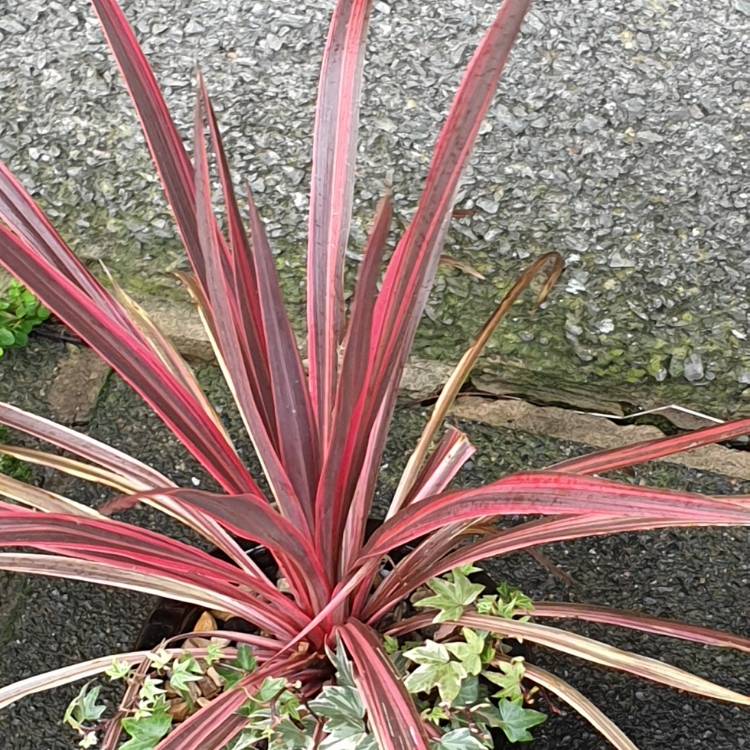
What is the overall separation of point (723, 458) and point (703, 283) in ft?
0.88

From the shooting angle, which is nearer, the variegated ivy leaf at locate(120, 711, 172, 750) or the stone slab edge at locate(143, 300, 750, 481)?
the variegated ivy leaf at locate(120, 711, 172, 750)

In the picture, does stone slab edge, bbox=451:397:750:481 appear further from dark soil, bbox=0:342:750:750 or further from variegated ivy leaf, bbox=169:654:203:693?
variegated ivy leaf, bbox=169:654:203:693

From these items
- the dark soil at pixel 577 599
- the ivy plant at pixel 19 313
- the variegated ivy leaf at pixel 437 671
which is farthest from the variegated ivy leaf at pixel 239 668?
the ivy plant at pixel 19 313

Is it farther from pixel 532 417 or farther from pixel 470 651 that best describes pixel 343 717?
pixel 532 417

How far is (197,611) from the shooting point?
1120 millimetres

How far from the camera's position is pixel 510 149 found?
1.64 m

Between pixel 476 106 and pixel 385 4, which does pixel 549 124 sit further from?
pixel 476 106

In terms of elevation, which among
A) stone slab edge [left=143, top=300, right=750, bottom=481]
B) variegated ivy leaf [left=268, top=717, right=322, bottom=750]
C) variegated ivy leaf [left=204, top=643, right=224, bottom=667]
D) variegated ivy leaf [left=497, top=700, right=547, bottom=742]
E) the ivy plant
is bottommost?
variegated ivy leaf [left=268, top=717, right=322, bottom=750]

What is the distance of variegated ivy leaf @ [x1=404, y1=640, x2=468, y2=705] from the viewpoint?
2.98 feet

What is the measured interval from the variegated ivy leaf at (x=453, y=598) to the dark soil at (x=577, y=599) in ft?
1.30

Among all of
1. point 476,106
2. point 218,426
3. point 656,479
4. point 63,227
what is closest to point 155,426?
point 63,227

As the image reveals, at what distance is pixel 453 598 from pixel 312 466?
190 millimetres

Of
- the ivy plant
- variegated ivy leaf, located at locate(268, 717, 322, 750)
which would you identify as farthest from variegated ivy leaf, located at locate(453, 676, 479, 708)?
the ivy plant

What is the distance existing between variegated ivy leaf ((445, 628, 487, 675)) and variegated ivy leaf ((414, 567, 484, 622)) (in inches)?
1.0
